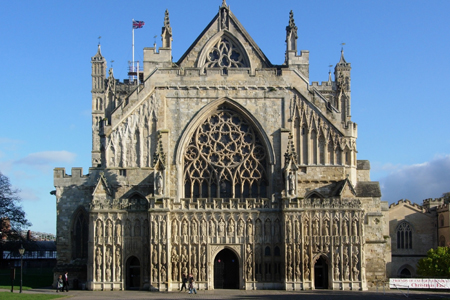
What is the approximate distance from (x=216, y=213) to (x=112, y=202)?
20.9 feet

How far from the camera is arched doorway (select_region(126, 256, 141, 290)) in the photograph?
1553 inches

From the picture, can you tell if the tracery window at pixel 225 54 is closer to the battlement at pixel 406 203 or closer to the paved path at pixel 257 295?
the paved path at pixel 257 295

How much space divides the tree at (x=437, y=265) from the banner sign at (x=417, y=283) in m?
10.9

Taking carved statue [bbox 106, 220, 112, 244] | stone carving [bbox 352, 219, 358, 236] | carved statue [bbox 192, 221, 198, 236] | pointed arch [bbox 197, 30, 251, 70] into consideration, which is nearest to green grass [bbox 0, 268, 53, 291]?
carved statue [bbox 106, 220, 112, 244]

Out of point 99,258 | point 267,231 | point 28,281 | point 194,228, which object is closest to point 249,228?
point 267,231

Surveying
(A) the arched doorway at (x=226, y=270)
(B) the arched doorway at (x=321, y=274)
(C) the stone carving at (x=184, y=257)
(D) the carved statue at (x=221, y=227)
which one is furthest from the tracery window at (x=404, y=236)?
(C) the stone carving at (x=184, y=257)

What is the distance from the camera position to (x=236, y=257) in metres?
39.8

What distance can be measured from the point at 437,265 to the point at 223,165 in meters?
17.3

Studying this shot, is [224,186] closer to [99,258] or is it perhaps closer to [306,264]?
[306,264]

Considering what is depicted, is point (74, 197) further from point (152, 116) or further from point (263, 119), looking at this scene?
point (263, 119)

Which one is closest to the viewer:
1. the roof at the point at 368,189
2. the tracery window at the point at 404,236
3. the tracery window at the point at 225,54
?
the roof at the point at 368,189

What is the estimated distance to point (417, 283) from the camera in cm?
3409

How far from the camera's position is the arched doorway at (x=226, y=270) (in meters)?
39.7

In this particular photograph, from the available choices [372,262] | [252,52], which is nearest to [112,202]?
[252,52]
